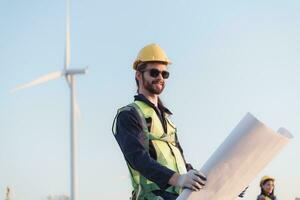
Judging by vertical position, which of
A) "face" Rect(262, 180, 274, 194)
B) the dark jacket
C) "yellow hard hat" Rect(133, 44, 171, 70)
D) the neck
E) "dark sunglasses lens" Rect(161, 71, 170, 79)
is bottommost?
"face" Rect(262, 180, 274, 194)

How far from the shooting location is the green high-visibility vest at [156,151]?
4.88 m

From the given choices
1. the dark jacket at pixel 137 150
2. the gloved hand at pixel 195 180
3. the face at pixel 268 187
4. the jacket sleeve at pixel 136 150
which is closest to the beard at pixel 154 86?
the dark jacket at pixel 137 150

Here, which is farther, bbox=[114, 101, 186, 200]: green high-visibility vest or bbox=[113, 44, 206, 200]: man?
bbox=[114, 101, 186, 200]: green high-visibility vest

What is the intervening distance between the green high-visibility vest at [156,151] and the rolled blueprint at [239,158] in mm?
816

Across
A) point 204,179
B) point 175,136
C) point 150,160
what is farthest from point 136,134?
point 204,179

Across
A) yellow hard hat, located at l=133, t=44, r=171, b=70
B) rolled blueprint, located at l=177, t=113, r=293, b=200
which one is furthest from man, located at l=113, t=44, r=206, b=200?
rolled blueprint, located at l=177, t=113, r=293, b=200

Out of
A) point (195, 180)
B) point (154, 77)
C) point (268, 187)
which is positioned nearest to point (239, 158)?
point (195, 180)

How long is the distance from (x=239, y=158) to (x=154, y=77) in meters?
1.41

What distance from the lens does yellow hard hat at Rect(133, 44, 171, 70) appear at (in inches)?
199

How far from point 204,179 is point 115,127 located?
1.28m

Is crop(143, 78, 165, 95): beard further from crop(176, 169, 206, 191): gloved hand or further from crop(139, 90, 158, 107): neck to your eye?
crop(176, 169, 206, 191): gloved hand

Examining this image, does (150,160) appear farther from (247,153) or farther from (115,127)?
(247,153)

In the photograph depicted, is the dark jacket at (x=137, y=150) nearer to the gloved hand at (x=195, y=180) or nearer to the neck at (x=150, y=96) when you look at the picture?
the neck at (x=150, y=96)

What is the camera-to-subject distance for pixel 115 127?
508 centimetres
